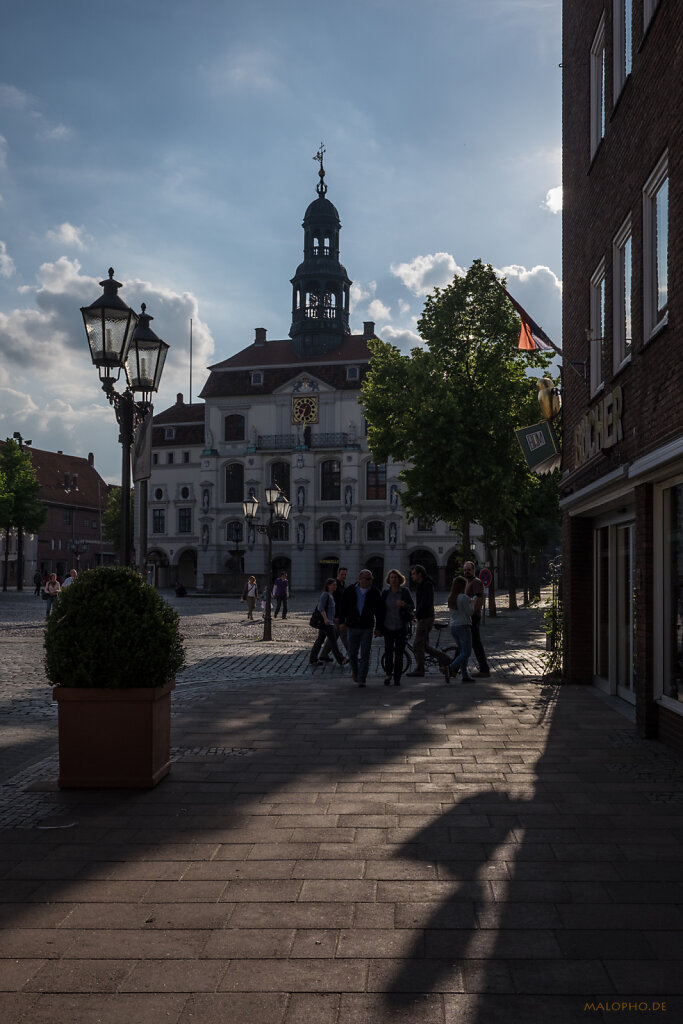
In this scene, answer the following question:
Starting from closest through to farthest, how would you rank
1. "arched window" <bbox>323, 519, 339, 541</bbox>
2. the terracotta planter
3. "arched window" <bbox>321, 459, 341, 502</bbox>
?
1. the terracotta planter
2. "arched window" <bbox>323, 519, 339, 541</bbox>
3. "arched window" <bbox>321, 459, 341, 502</bbox>

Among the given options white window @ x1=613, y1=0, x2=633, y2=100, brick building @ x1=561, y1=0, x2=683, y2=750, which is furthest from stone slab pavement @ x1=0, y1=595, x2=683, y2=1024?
white window @ x1=613, y1=0, x2=633, y2=100

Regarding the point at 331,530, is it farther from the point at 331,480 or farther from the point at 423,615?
the point at 423,615

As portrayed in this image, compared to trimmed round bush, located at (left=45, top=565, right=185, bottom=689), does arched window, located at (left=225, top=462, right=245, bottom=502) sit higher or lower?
higher

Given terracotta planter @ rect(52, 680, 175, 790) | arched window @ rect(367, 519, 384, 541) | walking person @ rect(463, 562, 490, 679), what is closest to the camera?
terracotta planter @ rect(52, 680, 175, 790)

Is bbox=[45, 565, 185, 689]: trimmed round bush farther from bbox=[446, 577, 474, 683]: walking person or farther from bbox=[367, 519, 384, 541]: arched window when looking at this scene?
bbox=[367, 519, 384, 541]: arched window

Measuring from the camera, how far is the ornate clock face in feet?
220

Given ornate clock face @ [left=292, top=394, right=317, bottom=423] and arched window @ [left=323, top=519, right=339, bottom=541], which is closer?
arched window @ [left=323, top=519, right=339, bottom=541]

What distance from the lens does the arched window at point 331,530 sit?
217ft

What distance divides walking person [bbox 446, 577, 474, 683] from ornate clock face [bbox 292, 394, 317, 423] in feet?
175

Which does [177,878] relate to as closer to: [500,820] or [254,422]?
[500,820]

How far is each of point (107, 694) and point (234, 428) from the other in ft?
208

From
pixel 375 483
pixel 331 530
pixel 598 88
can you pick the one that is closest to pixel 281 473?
pixel 331 530

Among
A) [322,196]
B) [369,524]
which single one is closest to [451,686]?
[369,524]

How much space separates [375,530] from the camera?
6575cm
